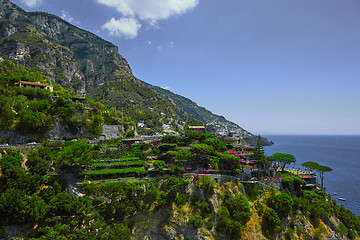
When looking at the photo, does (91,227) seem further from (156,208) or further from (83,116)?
(83,116)

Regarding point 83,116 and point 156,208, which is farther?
point 83,116

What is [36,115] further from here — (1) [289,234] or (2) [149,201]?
(1) [289,234]

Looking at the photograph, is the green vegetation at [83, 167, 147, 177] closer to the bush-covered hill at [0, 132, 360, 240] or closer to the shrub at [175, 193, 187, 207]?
the bush-covered hill at [0, 132, 360, 240]

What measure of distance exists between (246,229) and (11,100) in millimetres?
66869

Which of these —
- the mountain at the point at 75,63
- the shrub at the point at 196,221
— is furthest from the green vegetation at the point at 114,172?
the mountain at the point at 75,63

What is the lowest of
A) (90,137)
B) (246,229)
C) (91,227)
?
(246,229)

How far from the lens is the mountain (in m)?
135

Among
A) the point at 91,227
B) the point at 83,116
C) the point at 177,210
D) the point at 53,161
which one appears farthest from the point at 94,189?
the point at 83,116

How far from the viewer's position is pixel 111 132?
207 feet

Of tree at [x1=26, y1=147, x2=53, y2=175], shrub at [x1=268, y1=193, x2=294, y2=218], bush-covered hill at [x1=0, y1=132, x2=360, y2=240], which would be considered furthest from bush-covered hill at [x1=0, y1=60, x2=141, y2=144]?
shrub at [x1=268, y1=193, x2=294, y2=218]

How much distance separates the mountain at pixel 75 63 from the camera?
443 ft

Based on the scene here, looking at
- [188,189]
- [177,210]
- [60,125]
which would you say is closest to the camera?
[177,210]

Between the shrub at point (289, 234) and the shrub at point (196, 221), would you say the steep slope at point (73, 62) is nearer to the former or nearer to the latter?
the shrub at point (196, 221)

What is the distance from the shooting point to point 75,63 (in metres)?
168
